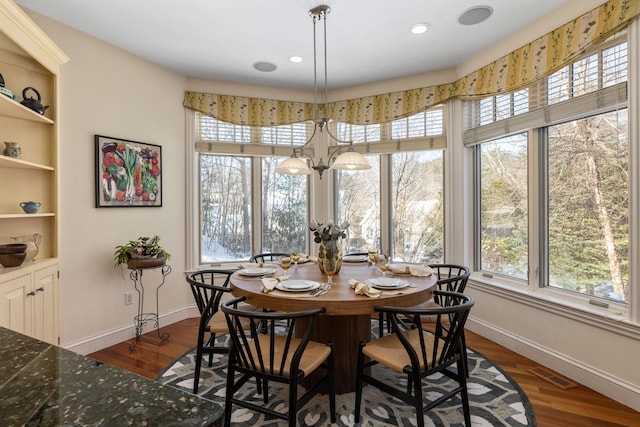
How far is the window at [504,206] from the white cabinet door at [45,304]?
3.89 m

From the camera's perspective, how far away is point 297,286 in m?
2.14

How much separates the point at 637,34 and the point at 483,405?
2.58 metres

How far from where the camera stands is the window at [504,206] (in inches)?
124

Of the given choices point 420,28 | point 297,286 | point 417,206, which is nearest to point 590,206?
point 417,206

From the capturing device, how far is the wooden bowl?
81.7 inches

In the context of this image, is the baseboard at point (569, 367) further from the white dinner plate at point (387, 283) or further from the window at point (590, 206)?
the white dinner plate at point (387, 283)

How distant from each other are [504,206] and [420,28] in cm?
184

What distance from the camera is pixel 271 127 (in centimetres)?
426

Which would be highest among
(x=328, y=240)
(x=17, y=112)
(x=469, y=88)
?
(x=469, y=88)

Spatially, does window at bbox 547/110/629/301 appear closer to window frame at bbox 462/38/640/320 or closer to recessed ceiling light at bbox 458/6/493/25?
window frame at bbox 462/38/640/320

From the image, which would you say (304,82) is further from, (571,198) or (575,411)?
(575,411)

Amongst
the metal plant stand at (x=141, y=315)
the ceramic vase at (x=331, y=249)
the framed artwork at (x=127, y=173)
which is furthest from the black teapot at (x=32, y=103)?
the ceramic vase at (x=331, y=249)

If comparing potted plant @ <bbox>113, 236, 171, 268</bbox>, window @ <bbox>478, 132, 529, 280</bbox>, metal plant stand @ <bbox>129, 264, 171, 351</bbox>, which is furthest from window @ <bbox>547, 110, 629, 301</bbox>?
metal plant stand @ <bbox>129, 264, 171, 351</bbox>

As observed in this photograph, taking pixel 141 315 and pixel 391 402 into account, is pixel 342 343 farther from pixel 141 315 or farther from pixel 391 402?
pixel 141 315
